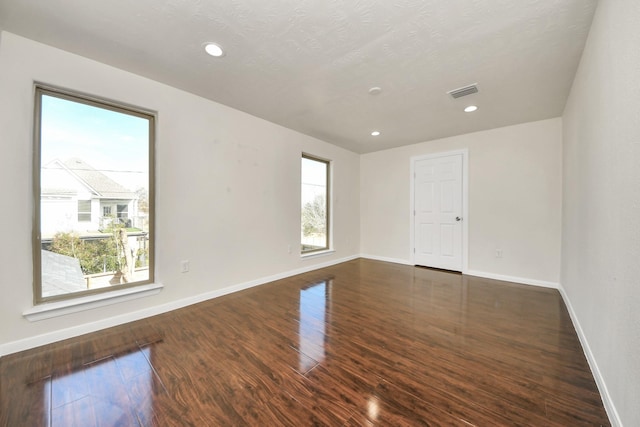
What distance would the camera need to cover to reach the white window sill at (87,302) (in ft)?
6.16

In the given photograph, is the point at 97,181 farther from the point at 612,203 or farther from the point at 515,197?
the point at 515,197

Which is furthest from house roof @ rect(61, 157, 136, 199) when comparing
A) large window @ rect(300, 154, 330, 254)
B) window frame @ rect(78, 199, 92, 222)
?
large window @ rect(300, 154, 330, 254)

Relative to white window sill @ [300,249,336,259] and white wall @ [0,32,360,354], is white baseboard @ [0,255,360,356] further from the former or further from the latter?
white window sill @ [300,249,336,259]

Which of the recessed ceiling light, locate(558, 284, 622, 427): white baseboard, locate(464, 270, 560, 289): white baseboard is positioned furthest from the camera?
locate(464, 270, 560, 289): white baseboard

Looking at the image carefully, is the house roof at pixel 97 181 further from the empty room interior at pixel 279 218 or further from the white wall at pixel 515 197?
the white wall at pixel 515 197

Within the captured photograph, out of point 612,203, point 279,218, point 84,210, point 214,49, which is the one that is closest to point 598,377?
point 612,203

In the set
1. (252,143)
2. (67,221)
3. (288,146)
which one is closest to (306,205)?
(288,146)

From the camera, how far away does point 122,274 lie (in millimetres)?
2410

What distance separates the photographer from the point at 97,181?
90.0 inches

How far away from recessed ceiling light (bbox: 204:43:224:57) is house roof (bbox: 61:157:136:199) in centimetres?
155

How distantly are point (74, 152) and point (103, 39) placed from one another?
100 cm

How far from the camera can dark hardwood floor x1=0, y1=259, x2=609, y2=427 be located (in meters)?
1.27

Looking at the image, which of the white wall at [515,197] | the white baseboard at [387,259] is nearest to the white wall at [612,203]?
the white wall at [515,197]

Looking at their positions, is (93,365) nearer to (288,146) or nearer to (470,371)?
(470,371)
